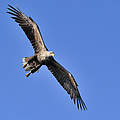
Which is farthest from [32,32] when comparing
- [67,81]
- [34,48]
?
[67,81]

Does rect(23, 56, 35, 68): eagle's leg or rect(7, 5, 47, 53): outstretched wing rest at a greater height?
rect(7, 5, 47, 53): outstretched wing

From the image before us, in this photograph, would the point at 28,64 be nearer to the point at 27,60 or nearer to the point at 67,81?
the point at 27,60

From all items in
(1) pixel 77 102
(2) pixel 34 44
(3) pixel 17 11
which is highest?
(3) pixel 17 11

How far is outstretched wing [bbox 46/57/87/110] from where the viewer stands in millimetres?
21122

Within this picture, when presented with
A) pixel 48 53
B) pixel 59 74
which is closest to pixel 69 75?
pixel 59 74

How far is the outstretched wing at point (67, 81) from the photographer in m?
21.1

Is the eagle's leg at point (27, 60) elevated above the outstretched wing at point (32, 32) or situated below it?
below

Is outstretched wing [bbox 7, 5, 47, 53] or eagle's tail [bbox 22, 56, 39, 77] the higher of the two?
outstretched wing [bbox 7, 5, 47, 53]

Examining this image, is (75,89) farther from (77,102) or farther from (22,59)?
(22,59)

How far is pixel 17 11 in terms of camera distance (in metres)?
20.8

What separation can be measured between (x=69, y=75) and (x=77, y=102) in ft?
4.71

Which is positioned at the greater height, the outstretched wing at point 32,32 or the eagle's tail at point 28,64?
the outstretched wing at point 32,32

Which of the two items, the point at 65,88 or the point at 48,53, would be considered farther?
the point at 65,88

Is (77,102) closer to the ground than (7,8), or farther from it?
closer to the ground
